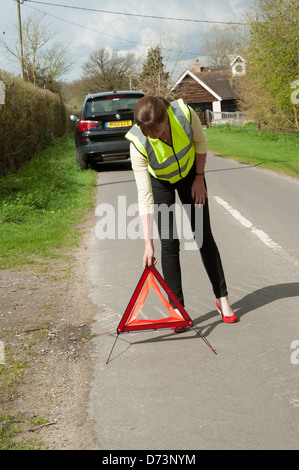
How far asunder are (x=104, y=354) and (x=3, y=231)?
515 centimetres

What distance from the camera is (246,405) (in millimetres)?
3287

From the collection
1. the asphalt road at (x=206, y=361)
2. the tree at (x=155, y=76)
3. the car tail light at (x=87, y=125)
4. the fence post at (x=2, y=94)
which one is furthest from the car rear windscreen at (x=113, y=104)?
the tree at (x=155, y=76)

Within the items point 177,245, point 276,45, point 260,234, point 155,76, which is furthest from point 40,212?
point 155,76

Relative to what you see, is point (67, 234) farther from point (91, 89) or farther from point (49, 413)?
point (91, 89)

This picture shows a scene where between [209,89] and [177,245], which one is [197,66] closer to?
[209,89]

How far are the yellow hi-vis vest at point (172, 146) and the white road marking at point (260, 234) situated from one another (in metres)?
2.62

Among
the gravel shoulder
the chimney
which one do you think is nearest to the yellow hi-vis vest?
the gravel shoulder

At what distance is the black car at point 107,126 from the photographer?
15.6 meters

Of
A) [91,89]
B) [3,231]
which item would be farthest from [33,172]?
[91,89]

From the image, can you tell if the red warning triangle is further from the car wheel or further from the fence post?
the car wheel

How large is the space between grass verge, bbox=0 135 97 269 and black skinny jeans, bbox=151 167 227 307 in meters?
2.93

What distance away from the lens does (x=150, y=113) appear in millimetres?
3803

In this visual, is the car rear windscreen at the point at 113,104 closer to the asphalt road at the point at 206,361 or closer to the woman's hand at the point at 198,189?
the asphalt road at the point at 206,361

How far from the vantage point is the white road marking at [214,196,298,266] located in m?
6.82
